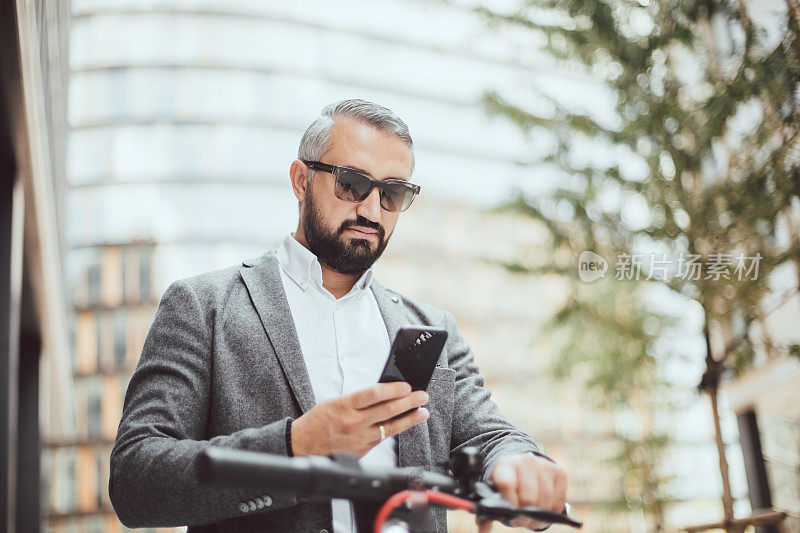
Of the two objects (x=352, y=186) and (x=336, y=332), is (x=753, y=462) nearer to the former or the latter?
(x=336, y=332)

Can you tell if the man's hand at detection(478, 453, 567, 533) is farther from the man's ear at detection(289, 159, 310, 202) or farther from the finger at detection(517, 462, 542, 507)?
the man's ear at detection(289, 159, 310, 202)

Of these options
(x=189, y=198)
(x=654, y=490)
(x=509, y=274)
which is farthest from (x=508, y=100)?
(x=189, y=198)

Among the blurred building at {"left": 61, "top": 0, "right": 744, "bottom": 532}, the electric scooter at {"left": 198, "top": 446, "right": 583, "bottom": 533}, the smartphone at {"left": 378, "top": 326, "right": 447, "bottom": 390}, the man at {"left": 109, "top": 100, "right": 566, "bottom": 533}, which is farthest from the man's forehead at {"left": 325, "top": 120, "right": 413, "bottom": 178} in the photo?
the blurred building at {"left": 61, "top": 0, "right": 744, "bottom": 532}

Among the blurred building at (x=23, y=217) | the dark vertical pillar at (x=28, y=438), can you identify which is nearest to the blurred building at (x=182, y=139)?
the dark vertical pillar at (x=28, y=438)

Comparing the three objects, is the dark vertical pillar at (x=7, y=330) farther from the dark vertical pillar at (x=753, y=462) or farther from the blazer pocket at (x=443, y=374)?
the dark vertical pillar at (x=753, y=462)

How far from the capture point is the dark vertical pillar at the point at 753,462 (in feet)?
24.5

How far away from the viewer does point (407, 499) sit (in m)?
0.86

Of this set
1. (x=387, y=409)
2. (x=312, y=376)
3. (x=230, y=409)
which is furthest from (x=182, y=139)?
(x=387, y=409)

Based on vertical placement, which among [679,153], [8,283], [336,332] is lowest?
[336,332]

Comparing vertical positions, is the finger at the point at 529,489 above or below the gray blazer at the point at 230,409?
below

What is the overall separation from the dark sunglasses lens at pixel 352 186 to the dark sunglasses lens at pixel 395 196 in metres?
0.04

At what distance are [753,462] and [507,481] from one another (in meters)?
7.81

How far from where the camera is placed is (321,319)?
65.1 inches

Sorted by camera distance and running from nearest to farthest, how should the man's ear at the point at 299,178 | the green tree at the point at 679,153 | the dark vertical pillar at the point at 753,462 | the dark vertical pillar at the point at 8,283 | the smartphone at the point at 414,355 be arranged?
the smartphone at the point at 414,355
the man's ear at the point at 299,178
the dark vertical pillar at the point at 8,283
the green tree at the point at 679,153
the dark vertical pillar at the point at 753,462
